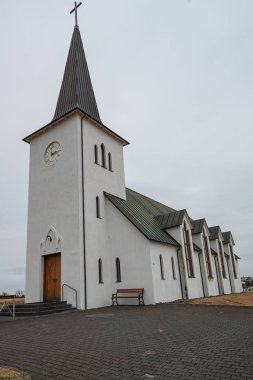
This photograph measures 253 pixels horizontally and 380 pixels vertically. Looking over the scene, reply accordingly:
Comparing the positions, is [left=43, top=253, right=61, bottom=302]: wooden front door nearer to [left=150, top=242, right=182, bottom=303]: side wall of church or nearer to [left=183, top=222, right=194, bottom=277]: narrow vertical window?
[left=150, top=242, right=182, bottom=303]: side wall of church

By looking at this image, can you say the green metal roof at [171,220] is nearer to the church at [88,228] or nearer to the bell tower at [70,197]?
the church at [88,228]

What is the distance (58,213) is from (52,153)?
15.0 ft

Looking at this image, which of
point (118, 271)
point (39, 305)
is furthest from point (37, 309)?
point (118, 271)

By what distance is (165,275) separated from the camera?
777 inches

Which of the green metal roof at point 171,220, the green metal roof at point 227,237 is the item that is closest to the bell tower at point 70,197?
the green metal roof at point 171,220

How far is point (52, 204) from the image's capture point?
65.5ft

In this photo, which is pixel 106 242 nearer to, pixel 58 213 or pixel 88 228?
pixel 88 228

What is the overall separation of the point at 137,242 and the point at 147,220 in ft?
13.6

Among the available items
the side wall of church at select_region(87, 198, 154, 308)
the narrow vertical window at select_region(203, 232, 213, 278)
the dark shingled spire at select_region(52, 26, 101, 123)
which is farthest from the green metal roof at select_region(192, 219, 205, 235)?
the dark shingled spire at select_region(52, 26, 101, 123)

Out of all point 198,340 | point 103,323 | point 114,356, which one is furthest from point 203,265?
point 114,356

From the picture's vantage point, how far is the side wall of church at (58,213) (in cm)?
1789

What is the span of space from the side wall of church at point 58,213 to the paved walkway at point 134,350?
25.0 ft

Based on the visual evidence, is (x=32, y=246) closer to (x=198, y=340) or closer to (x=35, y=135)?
(x=35, y=135)

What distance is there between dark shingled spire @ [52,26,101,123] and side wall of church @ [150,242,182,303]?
10.00m
